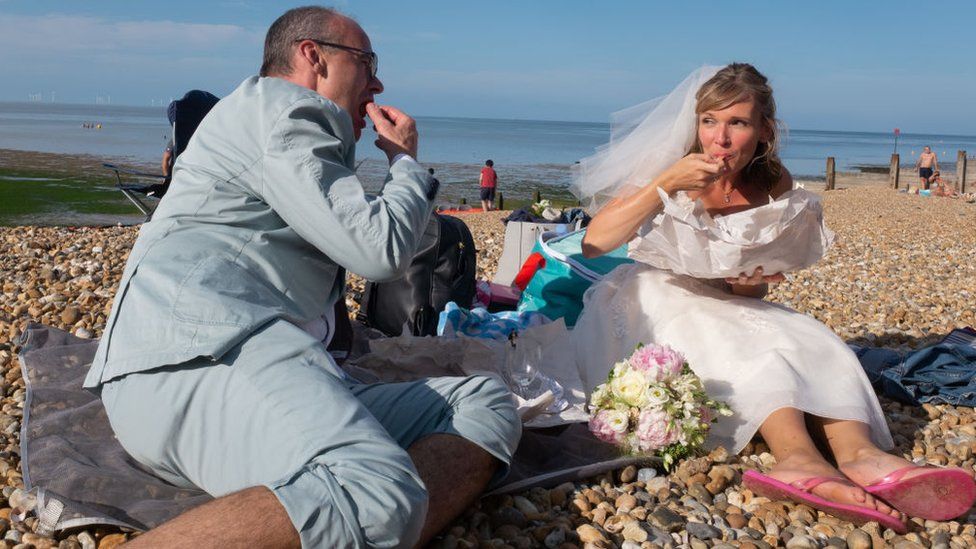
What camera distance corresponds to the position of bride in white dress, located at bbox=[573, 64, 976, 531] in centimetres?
291

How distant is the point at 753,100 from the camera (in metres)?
3.84

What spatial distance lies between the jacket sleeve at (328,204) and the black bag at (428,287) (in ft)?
8.20

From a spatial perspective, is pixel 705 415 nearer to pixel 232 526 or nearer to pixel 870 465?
pixel 870 465

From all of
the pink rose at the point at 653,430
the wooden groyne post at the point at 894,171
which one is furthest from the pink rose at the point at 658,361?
the wooden groyne post at the point at 894,171

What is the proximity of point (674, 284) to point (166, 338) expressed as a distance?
2550 mm

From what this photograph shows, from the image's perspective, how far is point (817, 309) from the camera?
6887 mm

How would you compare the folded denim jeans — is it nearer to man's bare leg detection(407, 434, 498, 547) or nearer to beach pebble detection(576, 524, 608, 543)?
beach pebble detection(576, 524, 608, 543)

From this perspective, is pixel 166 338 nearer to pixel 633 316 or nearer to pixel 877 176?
pixel 633 316

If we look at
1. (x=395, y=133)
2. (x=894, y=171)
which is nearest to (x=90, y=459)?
(x=395, y=133)

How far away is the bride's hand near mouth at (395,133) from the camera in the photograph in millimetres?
2844

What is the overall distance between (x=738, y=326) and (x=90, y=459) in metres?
2.68

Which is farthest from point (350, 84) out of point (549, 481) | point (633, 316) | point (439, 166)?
point (439, 166)

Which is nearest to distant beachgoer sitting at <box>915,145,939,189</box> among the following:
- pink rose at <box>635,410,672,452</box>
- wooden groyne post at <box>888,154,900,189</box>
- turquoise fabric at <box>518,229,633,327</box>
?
wooden groyne post at <box>888,154,900,189</box>

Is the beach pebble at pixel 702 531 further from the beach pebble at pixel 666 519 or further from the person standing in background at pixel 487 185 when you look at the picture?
the person standing in background at pixel 487 185
